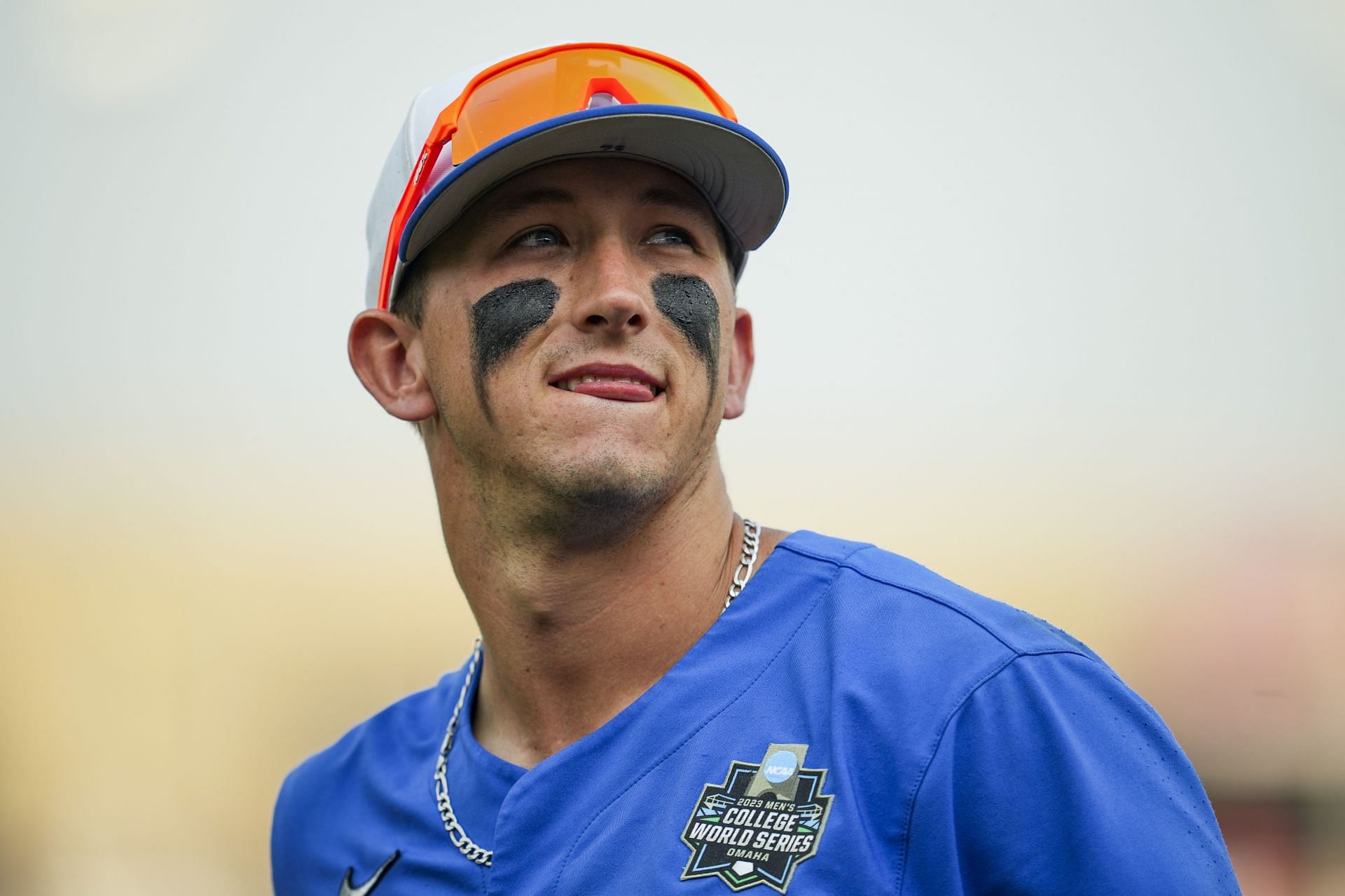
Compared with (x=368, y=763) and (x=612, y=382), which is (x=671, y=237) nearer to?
(x=612, y=382)

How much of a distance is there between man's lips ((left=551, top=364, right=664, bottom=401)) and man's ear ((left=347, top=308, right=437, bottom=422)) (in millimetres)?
418

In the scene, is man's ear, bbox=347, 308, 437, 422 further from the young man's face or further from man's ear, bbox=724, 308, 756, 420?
man's ear, bbox=724, 308, 756, 420

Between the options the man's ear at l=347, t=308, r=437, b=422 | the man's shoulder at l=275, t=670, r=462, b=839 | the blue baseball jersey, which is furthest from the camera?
the man's shoulder at l=275, t=670, r=462, b=839

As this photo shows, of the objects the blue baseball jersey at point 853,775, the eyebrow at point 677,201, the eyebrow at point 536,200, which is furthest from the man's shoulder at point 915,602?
the eyebrow at point 536,200

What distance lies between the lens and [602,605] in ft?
8.08

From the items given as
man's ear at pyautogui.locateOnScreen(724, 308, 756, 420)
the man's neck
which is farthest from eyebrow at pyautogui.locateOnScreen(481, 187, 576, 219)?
the man's neck

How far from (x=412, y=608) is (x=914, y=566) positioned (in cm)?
372

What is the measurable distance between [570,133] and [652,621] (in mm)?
908

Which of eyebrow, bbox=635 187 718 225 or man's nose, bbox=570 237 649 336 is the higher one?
eyebrow, bbox=635 187 718 225

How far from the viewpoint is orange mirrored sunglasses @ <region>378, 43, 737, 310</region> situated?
2467mm

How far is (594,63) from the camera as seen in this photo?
251 cm

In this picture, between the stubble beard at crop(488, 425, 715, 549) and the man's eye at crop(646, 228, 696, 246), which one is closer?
the stubble beard at crop(488, 425, 715, 549)

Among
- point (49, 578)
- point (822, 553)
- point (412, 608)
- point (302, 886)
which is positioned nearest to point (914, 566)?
point (822, 553)

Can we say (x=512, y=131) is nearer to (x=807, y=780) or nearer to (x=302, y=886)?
(x=807, y=780)
